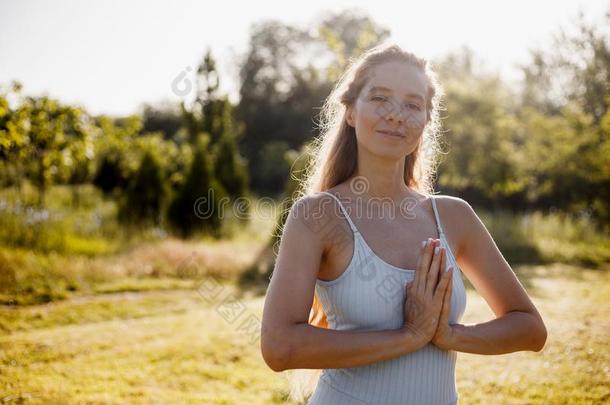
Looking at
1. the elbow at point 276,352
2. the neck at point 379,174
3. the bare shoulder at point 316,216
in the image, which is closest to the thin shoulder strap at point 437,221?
the neck at point 379,174

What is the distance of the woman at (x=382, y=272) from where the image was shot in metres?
1.75

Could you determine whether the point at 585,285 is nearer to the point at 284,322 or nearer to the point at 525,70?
the point at 284,322

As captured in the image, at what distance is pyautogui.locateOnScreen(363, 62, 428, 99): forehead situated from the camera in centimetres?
210

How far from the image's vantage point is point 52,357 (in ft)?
15.0

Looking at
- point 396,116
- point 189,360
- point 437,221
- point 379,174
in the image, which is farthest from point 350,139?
point 189,360

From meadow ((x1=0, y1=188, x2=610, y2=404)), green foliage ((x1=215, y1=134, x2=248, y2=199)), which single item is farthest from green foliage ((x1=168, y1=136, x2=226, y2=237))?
green foliage ((x1=215, y1=134, x2=248, y2=199))

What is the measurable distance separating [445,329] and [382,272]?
1.01 ft

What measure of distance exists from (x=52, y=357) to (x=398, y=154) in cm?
400

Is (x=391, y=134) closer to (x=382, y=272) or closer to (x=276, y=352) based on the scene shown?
(x=382, y=272)

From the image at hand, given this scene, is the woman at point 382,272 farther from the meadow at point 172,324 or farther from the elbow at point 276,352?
the meadow at point 172,324

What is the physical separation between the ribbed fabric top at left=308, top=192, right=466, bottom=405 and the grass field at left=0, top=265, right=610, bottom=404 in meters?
1.88

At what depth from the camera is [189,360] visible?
4.74 meters

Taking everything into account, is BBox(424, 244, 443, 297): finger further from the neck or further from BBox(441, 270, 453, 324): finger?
the neck

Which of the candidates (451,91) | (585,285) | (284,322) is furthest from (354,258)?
(451,91)
